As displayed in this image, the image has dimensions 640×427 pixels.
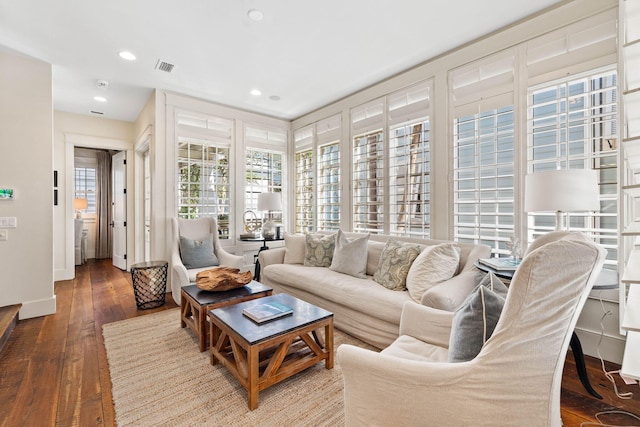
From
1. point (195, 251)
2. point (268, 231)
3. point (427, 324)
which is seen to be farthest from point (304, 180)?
point (427, 324)

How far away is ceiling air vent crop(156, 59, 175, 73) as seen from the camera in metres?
3.18

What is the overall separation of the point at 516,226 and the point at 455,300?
113 cm

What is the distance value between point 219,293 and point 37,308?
2.25 meters

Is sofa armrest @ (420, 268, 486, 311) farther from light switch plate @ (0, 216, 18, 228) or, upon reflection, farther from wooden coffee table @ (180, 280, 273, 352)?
light switch plate @ (0, 216, 18, 228)

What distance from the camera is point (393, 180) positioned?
3535 mm

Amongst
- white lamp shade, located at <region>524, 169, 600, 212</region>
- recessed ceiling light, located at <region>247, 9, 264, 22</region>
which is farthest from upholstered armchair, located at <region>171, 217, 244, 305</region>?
white lamp shade, located at <region>524, 169, 600, 212</region>

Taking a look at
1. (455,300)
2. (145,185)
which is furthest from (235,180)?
(455,300)

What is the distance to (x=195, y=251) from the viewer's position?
3.61m

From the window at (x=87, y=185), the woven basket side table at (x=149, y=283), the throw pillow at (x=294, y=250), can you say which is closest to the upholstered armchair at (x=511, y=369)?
the throw pillow at (x=294, y=250)

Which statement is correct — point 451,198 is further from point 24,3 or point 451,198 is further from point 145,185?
point 145,185

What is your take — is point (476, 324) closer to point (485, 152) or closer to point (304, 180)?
point (485, 152)

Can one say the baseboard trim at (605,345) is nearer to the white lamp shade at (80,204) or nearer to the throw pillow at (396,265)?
the throw pillow at (396,265)

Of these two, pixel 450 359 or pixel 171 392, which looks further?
pixel 171 392

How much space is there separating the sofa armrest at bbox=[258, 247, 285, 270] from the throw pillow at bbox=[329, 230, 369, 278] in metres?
0.85
